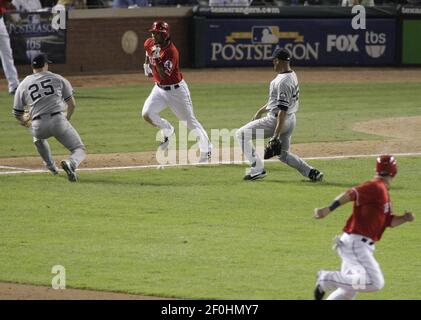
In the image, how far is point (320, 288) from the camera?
353 inches

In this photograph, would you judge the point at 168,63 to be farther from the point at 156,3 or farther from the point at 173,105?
the point at 156,3

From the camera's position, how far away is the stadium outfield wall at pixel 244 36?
2778 cm

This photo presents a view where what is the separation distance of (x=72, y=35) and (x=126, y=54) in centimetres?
176

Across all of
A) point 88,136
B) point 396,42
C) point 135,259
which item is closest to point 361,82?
point 396,42

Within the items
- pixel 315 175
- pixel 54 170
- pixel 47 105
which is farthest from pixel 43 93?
pixel 315 175

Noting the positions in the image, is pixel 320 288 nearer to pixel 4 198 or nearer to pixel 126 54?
pixel 4 198

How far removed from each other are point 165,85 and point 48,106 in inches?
89.0

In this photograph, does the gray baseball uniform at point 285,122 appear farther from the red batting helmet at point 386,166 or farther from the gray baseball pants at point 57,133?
the red batting helmet at point 386,166

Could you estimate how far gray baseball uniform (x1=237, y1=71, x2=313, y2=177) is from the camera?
14570 millimetres

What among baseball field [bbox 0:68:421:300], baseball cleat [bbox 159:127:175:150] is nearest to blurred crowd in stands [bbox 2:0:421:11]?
baseball field [bbox 0:68:421:300]

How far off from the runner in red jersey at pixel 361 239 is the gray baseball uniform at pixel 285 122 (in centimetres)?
567

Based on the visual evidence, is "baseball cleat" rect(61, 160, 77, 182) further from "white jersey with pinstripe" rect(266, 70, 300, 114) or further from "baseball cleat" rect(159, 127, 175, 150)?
"white jersey with pinstripe" rect(266, 70, 300, 114)

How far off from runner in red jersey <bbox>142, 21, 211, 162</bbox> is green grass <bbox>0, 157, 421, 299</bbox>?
79cm

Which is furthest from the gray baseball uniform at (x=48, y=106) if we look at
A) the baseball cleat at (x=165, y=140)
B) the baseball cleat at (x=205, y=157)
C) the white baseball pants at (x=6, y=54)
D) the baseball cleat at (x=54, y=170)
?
the white baseball pants at (x=6, y=54)
